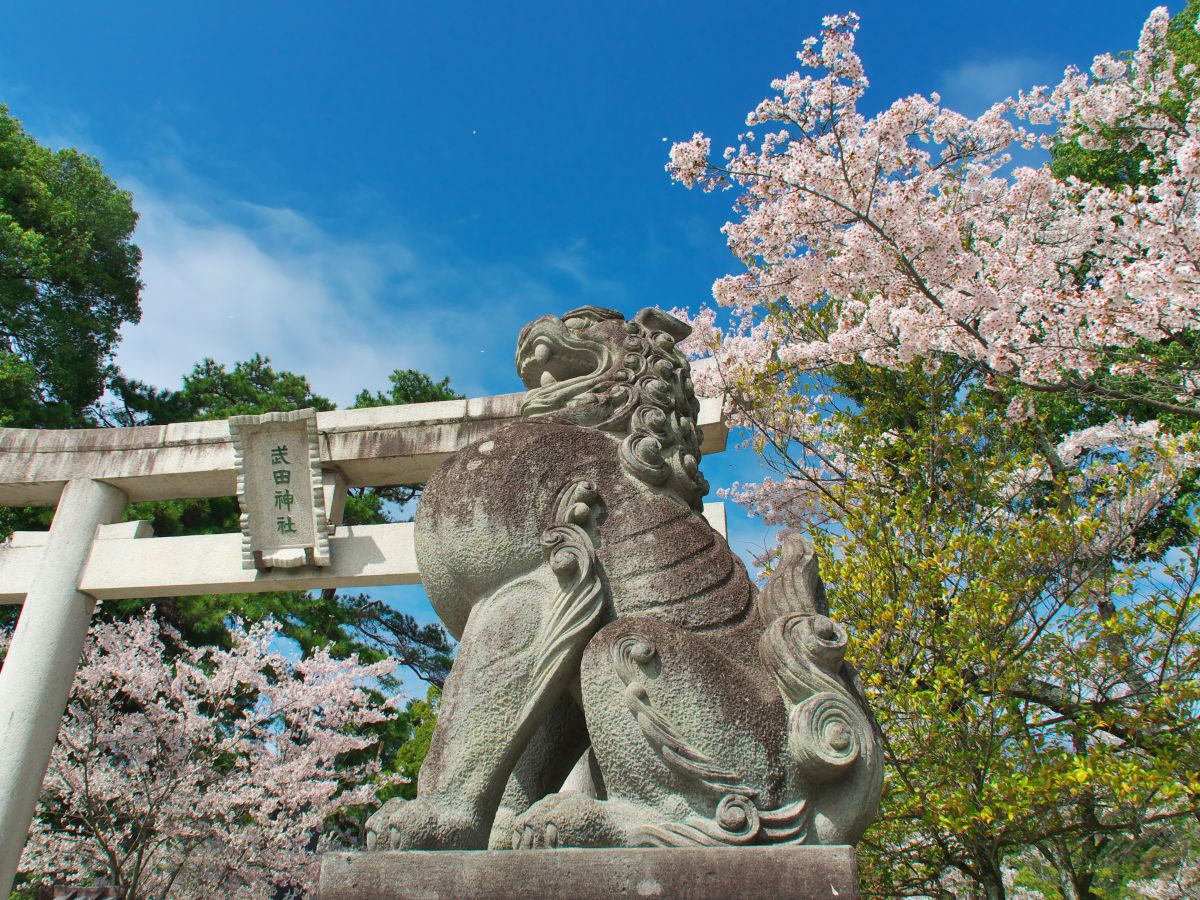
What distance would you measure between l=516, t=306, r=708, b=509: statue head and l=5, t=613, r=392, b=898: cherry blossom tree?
8.60 metres

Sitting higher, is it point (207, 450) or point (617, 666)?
point (207, 450)

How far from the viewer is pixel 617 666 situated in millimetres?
2225

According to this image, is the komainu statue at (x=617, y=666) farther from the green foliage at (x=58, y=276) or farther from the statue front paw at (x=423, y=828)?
the green foliage at (x=58, y=276)

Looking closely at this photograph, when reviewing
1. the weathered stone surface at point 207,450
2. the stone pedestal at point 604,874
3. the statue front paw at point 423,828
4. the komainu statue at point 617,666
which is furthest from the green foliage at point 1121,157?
the statue front paw at point 423,828

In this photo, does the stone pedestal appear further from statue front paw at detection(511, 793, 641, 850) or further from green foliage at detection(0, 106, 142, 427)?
green foliage at detection(0, 106, 142, 427)

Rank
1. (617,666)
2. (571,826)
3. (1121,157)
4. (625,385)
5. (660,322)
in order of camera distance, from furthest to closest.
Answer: (1121,157) → (660,322) → (625,385) → (617,666) → (571,826)

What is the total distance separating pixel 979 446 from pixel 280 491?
5.98 meters

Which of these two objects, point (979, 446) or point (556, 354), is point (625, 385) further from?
point (979, 446)

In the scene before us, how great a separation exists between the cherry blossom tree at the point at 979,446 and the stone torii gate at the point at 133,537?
149 cm

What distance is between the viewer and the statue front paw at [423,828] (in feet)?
6.89

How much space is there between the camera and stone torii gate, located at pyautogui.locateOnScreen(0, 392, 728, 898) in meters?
7.02

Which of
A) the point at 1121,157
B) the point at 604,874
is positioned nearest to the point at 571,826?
the point at 604,874

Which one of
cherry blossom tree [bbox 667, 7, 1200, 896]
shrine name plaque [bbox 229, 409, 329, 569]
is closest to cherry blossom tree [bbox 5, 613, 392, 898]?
shrine name plaque [bbox 229, 409, 329, 569]

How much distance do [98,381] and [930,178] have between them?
13.9 m
